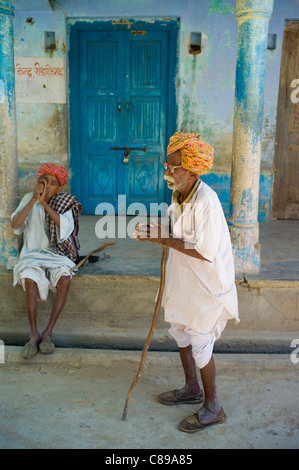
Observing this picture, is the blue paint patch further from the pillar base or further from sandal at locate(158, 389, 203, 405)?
sandal at locate(158, 389, 203, 405)

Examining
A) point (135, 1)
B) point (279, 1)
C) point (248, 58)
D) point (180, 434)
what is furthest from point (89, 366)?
point (279, 1)

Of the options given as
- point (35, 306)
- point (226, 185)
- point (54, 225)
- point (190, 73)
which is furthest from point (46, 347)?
point (190, 73)

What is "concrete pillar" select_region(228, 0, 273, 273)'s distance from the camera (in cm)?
439

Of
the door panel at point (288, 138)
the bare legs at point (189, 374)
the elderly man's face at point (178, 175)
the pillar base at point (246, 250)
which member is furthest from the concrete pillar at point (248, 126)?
the door panel at point (288, 138)

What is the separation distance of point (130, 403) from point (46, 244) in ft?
5.33

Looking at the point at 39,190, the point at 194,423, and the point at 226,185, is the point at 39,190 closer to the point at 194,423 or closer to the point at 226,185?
the point at 194,423

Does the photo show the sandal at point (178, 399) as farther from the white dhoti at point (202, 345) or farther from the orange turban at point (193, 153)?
the orange turban at point (193, 153)

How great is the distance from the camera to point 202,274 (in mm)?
3047

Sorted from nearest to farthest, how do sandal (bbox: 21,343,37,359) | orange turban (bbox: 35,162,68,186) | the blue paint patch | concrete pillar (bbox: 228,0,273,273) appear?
sandal (bbox: 21,343,37,359), orange turban (bbox: 35,162,68,186), concrete pillar (bbox: 228,0,273,273), the blue paint patch

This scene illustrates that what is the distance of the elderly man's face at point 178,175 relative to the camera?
3.01 m

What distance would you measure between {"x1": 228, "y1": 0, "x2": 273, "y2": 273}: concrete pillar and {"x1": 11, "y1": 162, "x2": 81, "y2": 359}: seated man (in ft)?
4.98

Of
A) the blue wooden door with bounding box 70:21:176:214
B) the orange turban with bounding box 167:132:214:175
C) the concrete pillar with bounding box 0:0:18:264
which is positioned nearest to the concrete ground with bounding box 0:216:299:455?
the concrete pillar with bounding box 0:0:18:264
